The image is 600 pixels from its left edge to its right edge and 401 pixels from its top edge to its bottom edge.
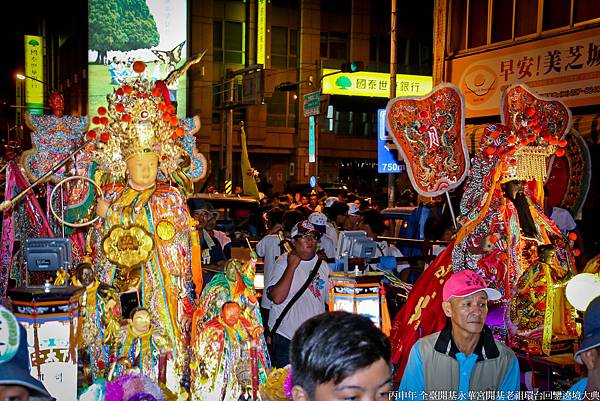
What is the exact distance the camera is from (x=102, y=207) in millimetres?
5562

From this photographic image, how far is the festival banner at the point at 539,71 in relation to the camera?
13133 millimetres

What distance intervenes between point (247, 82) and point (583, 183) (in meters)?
14.1

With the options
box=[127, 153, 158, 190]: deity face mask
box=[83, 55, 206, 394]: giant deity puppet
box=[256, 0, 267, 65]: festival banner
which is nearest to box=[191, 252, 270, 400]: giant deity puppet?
A: box=[83, 55, 206, 394]: giant deity puppet

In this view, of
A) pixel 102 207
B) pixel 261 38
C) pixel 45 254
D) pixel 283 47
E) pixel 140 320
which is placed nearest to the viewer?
pixel 45 254

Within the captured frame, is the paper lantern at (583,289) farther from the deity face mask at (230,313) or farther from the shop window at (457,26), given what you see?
the shop window at (457,26)

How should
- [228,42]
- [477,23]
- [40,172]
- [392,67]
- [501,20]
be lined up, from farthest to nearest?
[228,42], [392,67], [477,23], [501,20], [40,172]

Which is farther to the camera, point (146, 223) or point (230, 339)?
point (146, 223)

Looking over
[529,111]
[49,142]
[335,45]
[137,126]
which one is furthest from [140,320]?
[335,45]

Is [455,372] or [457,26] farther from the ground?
[457,26]

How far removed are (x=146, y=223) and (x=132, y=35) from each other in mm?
20565

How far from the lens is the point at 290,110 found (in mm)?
35250

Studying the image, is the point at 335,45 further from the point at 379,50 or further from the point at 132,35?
the point at 132,35

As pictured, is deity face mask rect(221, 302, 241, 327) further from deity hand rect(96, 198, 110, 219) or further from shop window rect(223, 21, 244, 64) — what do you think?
shop window rect(223, 21, 244, 64)

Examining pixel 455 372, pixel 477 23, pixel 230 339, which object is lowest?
pixel 230 339
